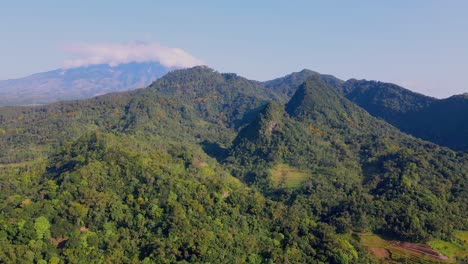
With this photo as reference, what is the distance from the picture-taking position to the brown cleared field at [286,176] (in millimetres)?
87875

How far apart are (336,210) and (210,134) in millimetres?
77789

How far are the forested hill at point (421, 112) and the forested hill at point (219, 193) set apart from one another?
32.9 metres

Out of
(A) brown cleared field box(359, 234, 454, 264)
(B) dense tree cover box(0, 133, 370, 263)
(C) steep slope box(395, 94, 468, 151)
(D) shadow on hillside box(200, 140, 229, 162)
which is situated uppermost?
(C) steep slope box(395, 94, 468, 151)

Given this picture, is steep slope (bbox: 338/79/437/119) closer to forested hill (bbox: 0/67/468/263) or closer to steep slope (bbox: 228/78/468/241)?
steep slope (bbox: 228/78/468/241)

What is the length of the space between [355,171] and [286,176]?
1739cm

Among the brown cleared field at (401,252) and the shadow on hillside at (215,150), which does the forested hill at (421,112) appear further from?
the shadow on hillside at (215,150)

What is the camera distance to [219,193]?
62.5 metres

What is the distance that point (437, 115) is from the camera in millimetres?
150500

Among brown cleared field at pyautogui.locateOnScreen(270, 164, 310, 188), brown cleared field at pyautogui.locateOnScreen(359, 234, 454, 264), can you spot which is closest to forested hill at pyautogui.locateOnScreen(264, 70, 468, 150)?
brown cleared field at pyautogui.locateOnScreen(270, 164, 310, 188)

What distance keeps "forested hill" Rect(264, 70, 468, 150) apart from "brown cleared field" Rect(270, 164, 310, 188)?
→ 200ft

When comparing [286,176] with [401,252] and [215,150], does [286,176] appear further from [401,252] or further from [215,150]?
[401,252]

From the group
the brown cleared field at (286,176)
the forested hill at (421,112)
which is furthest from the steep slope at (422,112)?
the brown cleared field at (286,176)

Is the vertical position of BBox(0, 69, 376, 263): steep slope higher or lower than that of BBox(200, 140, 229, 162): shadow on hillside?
lower

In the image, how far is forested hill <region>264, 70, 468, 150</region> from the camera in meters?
135
